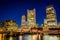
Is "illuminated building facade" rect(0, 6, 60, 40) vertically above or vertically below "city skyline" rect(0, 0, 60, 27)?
below

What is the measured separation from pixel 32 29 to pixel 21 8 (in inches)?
13.3

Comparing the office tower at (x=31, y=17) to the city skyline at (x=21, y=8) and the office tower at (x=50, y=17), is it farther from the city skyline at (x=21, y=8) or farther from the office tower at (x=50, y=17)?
the office tower at (x=50, y=17)

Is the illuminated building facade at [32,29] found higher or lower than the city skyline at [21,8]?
lower

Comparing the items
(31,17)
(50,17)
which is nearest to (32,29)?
(31,17)

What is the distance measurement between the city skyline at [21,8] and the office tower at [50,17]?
4 centimetres

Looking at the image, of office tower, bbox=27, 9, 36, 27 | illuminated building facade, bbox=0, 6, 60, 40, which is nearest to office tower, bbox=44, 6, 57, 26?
Answer: illuminated building facade, bbox=0, 6, 60, 40

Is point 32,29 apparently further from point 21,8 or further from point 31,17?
point 21,8

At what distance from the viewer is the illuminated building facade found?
2156mm

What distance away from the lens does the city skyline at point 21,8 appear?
7.36 feet

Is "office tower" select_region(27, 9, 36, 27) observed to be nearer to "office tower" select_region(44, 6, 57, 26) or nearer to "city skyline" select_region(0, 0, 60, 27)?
"city skyline" select_region(0, 0, 60, 27)

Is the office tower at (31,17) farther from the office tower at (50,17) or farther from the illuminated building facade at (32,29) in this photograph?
the office tower at (50,17)

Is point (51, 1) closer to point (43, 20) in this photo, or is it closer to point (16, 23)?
point (43, 20)

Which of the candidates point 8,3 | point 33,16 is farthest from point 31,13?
point 8,3

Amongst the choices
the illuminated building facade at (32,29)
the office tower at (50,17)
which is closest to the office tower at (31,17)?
the illuminated building facade at (32,29)
